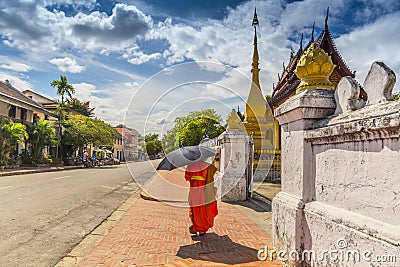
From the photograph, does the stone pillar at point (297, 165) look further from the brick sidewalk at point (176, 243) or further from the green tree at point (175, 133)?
the green tree at point (175, 133)

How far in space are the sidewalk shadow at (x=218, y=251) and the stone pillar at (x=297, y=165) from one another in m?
0.63

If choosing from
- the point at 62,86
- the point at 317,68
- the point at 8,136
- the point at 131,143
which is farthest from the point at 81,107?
the point at 317,68

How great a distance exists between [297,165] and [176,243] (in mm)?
2608

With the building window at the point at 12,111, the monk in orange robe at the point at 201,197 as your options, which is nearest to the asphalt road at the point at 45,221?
the monk in orange robe at the point at 201,197

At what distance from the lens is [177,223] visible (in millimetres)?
7312

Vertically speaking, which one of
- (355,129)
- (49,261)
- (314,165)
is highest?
(355,129)

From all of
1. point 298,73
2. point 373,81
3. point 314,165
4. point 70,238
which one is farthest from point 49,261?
point 373,81

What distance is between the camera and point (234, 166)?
10141 mm

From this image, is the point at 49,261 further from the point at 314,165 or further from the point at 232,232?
the point at 314,165

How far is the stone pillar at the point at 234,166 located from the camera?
9.96 meters

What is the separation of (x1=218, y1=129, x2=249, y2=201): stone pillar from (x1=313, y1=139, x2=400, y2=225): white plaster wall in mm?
6427

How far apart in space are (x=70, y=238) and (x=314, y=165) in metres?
4.30

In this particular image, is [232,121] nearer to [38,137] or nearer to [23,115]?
[38,137]

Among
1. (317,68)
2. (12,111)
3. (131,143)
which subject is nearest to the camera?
(317,68)
